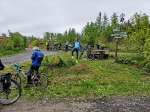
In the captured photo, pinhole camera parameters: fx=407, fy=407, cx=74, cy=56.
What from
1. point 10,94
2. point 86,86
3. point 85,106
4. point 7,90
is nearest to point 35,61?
point 86,86

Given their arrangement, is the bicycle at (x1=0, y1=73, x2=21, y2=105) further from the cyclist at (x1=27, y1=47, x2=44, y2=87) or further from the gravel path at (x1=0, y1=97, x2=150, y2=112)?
the cyclist at (x1=27, y1=47, x2=44, y2=87)

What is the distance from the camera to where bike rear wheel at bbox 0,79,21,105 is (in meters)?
13.2

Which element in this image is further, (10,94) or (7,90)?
(10,94)

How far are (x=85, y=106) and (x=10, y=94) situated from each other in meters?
2.57

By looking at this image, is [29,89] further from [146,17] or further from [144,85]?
[146,17]

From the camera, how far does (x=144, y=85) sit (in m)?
19.2

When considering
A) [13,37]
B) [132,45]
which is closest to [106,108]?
[132,45]

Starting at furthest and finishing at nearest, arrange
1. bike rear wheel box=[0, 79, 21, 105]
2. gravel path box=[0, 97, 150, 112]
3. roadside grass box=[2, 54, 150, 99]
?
roadside grass box=[2, 54, 150, 99] → bike rear wheel box=[0, 79, 21, 105] → gravel path box=[0, 97, 150, 112]

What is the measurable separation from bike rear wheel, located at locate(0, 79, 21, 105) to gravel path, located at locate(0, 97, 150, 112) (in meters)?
0.23

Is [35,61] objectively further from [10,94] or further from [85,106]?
[85,106]

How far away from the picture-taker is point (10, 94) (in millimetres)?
13516

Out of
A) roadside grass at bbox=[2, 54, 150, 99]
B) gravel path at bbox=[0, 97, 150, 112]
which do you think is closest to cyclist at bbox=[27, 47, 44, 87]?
roadside grass at bbox=[2, 54, 150, 99]

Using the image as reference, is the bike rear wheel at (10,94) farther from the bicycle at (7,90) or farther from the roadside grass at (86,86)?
the roadside grass at (86,86)

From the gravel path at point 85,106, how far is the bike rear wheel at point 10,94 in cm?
23
